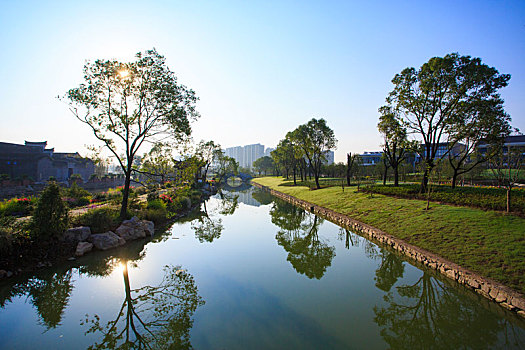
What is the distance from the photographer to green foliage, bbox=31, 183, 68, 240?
9.30m

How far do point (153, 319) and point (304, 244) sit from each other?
840cm

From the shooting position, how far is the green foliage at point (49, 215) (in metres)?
9.30

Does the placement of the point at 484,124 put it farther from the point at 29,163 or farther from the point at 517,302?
the point at 29,163

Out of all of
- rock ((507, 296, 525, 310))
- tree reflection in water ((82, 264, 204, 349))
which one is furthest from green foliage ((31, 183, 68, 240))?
rock ((507, 296, 525, 310))

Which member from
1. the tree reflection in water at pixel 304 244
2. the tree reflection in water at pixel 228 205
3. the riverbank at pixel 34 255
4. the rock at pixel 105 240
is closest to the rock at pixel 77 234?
the riverbank at pixel 34 255

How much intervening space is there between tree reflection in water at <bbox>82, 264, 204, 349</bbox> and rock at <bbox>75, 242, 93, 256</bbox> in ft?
11.7

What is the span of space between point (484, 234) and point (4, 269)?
16982 mm

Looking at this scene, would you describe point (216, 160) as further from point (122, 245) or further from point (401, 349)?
point (401, 349)

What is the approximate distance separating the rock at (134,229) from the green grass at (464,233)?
1299 centimetres

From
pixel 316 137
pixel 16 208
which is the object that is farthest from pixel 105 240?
pixel 316 137

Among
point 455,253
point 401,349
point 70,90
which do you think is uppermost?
point 70,90

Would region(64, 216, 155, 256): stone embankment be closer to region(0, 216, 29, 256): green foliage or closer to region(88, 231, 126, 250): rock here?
region(88, 231, 126, 250): rock

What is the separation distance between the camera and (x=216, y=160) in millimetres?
50719

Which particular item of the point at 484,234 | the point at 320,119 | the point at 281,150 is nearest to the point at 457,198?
the point at 484,234
